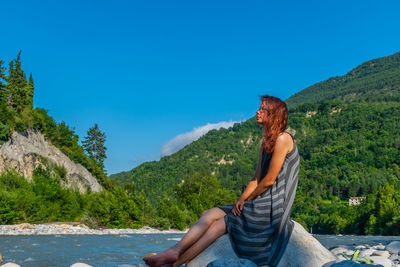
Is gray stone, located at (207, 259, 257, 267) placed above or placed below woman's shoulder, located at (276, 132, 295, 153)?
below

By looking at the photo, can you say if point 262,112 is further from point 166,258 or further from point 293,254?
point 166,258

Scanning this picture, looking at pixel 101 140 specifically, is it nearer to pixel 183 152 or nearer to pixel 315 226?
pixel 315 226

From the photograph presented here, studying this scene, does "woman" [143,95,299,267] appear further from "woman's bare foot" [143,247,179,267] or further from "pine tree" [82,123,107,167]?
"pine tree" [82,123,107,167]

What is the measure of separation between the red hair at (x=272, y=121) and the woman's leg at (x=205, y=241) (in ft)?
3.42

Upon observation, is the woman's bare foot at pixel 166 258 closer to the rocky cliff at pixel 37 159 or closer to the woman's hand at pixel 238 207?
the woman's hand at pixel 238 207

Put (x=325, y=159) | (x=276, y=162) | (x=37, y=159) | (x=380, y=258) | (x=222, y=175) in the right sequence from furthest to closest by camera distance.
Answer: (x=222, y=175), (x=325, y=159), (x=37, y=159), (x=380, y=258), (x=276, y=162)

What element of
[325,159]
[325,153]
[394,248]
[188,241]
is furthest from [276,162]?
[325,153]

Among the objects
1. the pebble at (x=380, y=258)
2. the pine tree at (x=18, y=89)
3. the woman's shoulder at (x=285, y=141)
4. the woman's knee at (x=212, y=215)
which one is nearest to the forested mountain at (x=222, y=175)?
the pine tree at (x=18, y=89)

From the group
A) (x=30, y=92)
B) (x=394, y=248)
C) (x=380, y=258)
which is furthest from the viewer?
(x=30, y=92)

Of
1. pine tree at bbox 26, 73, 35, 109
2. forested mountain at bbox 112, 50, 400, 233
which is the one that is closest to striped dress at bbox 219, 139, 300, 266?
pine tree at bbox 26, 73, 35, 109

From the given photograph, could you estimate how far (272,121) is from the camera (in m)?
4.07

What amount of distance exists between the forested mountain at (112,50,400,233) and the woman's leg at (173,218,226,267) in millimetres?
56078

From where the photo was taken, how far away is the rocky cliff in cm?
2998

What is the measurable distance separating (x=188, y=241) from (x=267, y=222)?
96 centimetres
